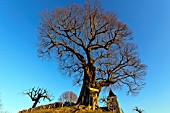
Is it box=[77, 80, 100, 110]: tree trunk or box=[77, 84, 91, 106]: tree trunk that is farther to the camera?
box=[77, 84, 91, 106]: tree trunk

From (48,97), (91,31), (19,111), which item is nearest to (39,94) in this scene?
(48,97)

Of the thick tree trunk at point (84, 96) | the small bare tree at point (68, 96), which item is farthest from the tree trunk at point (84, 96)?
the small bare tree at point (68, 96)

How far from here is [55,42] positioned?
22.7 meters

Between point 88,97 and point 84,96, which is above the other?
point 84,96

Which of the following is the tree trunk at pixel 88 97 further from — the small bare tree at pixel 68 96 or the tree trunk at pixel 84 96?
the small bare tree at pixel 68 96

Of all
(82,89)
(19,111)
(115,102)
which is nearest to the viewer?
(19,111)

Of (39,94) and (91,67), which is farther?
(39,94)

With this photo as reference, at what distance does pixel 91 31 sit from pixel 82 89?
7.74 metres

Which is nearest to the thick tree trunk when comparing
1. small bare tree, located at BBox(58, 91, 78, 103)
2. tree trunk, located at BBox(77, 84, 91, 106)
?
tree trunk, located at BBox(77, 84, 91, 106)

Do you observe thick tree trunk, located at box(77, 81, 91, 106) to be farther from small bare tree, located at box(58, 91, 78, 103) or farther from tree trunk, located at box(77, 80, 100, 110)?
small bare tree, located at box(58, 91, 78, 103)

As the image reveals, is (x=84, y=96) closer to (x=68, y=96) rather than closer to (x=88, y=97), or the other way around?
(x=88, y=97)

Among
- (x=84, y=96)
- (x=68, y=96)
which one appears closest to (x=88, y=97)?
(x=84, y=96)

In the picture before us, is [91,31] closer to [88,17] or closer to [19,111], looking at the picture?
[88,17]

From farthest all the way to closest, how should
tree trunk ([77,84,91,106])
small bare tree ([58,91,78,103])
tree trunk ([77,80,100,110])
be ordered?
small bare tree ([58,91,78,103]), tree trunk ([77,84,91,106]), tree trunk ([77,80,100,110])
